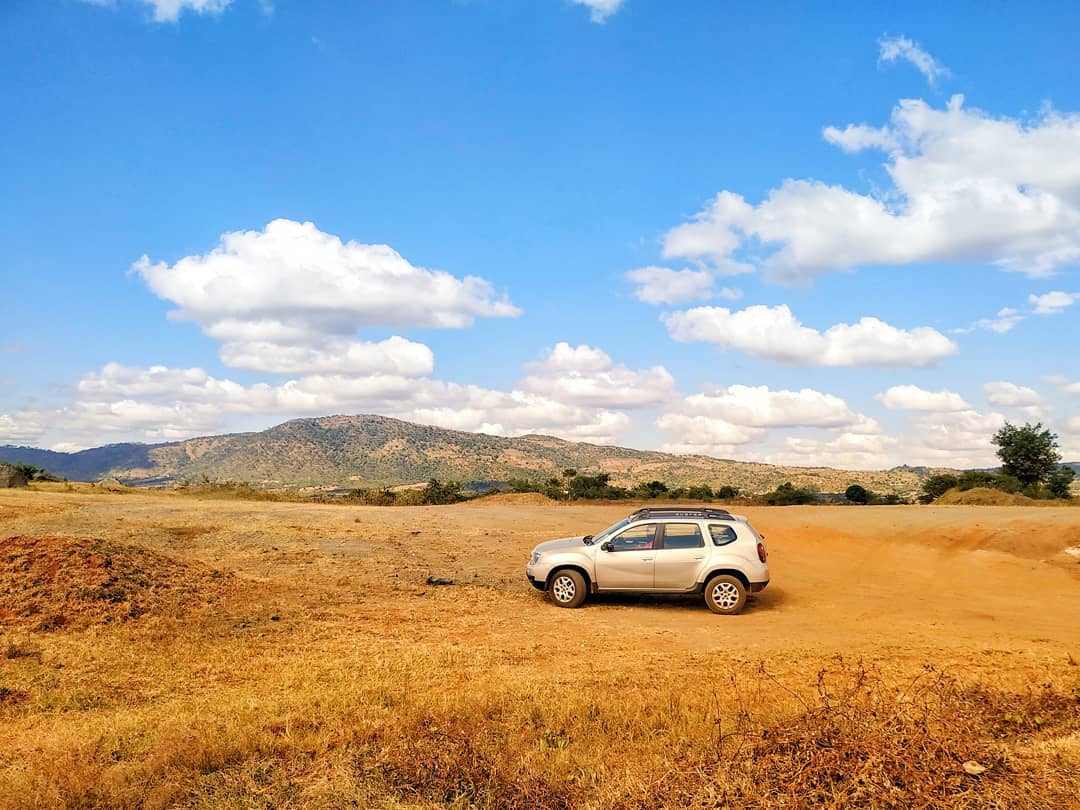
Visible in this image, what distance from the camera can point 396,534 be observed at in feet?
83.4

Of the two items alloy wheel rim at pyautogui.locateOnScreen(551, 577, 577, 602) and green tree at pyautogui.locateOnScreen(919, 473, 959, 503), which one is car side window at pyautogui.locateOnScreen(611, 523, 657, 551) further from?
green tree at pyautogui.locateOnScreen(919, 473, 959, 503)

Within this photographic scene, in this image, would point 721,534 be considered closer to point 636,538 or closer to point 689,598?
point 636,538

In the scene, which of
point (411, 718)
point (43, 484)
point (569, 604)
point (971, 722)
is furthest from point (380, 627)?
point (43, 484)

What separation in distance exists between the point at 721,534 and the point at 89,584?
11.7 meters

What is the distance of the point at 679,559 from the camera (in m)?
14.1

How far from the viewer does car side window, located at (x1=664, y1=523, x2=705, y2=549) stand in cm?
1423

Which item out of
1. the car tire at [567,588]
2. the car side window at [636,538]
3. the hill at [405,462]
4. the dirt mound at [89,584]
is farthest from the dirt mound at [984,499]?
the hill at [405,462]

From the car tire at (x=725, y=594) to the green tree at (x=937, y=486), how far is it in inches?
1448

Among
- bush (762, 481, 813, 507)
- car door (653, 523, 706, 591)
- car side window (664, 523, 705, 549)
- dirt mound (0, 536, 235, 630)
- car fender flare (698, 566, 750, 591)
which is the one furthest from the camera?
bush (762, 481, 813, 507)

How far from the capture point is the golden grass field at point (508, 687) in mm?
5777

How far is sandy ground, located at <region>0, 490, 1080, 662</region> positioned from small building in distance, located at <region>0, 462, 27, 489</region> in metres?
13.6

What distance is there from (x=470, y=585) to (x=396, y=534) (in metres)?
9.34

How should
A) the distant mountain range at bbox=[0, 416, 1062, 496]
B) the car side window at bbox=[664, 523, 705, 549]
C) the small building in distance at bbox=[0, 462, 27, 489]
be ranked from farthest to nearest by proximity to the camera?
the distant mountain range at bbox=[0, 416, 1062, 496] → the small building in distance at bbox=[0, 462, 27, 489] → the car side window at bbox=[664, 523, 705, 549]

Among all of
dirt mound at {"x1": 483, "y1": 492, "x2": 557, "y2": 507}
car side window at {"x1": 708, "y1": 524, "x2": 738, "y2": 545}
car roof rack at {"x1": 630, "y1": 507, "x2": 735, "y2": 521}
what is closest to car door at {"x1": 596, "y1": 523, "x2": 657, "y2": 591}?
car roof rack at {"x1": 630, "y1": 507, "x2": 735, "y2": 521}
